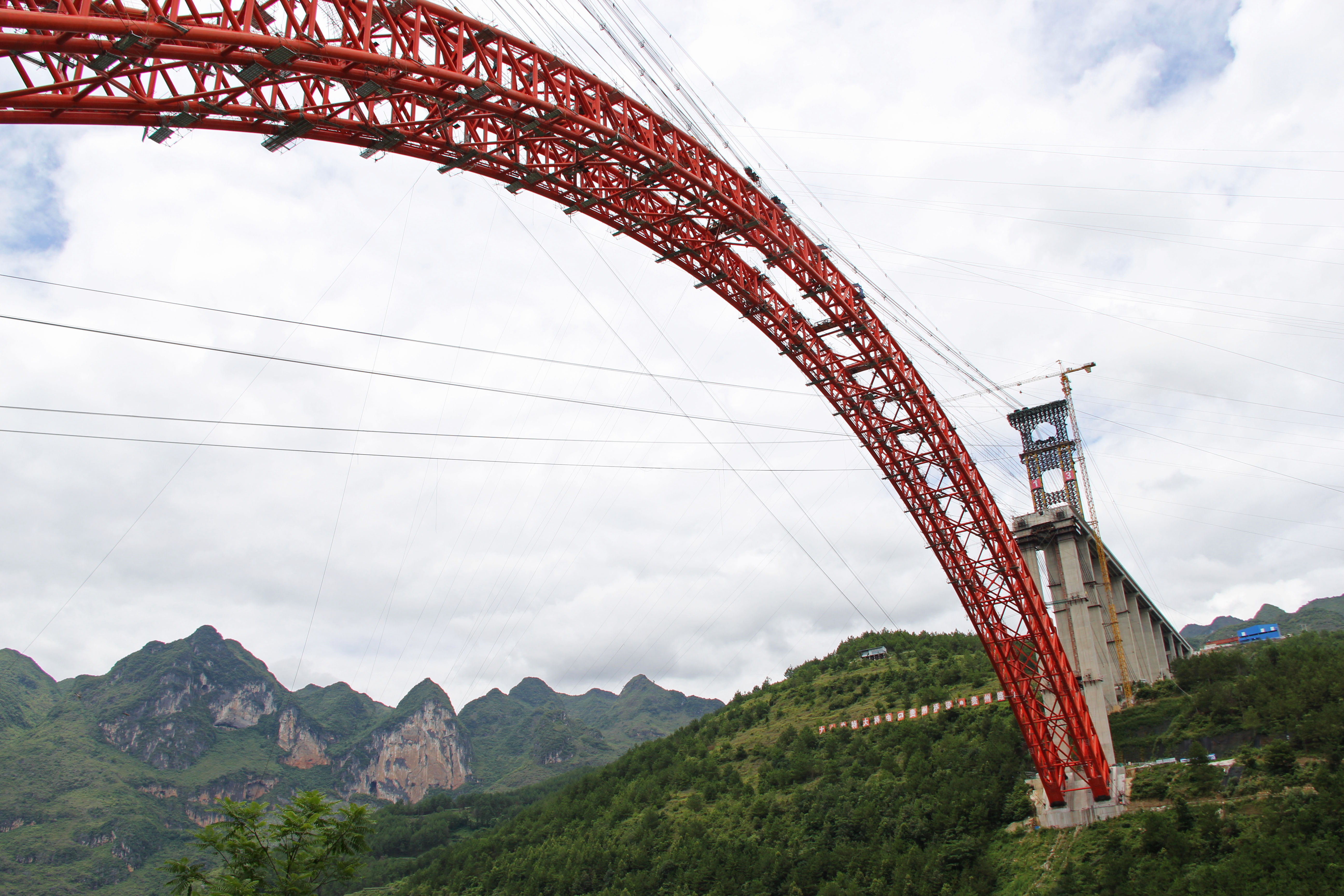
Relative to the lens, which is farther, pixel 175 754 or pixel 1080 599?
pixel 175 754

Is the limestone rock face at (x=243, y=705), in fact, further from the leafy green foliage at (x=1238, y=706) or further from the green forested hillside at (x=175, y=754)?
the leafy green foliage at (x=1238, y=706)

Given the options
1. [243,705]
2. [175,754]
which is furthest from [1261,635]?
[243,705]

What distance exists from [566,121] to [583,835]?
5350cm

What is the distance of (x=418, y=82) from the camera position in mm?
14953

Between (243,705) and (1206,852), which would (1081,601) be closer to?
(1206,852)

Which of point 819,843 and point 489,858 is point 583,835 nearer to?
point 489,858

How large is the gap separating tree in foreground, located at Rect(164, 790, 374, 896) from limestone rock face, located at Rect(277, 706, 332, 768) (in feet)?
538

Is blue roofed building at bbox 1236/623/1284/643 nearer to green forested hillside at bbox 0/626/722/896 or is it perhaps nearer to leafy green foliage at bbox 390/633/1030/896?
leafy green foliage at bbox 390/633/1030/896

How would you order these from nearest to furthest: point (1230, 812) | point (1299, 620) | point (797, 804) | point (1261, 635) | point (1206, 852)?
point (1206, 852)
point (1230, 812)
point (797, 804)
point (1261, 635)
point (1299, 620)

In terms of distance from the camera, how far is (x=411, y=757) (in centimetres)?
16825

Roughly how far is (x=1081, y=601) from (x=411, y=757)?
532 ft

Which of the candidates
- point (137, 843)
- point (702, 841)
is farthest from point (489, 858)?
point (137, 843)

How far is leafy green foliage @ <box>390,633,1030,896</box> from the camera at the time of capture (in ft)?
106

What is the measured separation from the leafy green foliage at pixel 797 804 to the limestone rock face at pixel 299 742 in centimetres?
10019
